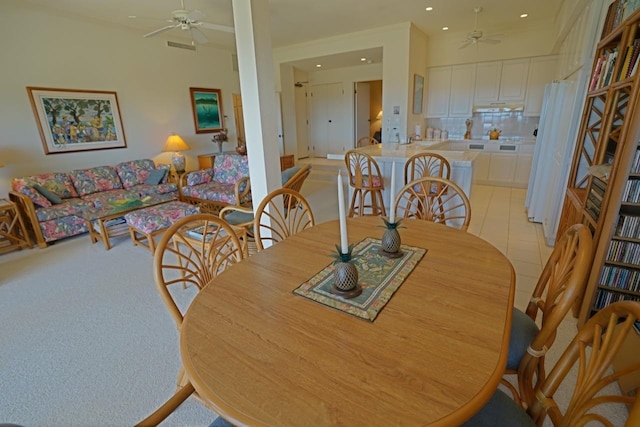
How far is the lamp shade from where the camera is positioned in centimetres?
538

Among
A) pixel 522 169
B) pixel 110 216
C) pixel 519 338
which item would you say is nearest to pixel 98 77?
pixel 110 216

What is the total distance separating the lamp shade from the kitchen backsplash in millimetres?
4723

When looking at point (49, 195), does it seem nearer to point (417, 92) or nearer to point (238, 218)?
point (238, 218)

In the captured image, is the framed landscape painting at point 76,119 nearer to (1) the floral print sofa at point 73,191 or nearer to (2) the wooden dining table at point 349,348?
(1) the floral print sofa at point 73,191

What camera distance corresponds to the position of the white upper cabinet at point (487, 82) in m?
5.67

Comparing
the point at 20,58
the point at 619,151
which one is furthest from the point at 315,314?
the point at 20,58

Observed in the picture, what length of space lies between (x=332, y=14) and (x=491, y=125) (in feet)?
12.4

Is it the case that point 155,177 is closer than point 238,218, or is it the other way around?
point 238,218

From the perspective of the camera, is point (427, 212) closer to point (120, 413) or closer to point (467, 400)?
point (467, 400)

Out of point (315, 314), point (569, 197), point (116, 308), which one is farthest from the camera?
point (569, 197)

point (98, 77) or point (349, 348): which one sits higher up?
point (98, 77)

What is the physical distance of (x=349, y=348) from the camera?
0.84 meters

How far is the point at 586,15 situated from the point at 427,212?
2603 mm

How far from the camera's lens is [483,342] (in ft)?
2.77
